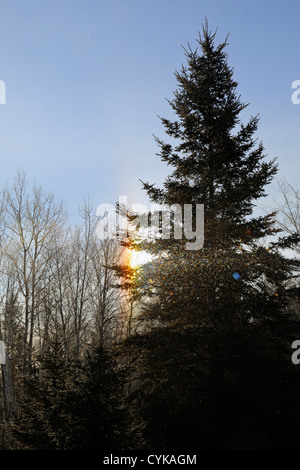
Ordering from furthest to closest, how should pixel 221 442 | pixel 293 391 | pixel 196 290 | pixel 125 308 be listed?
1. pixel 125 308
2. pixel 196 290
3. pixel 293 391
4. pixel 221 442

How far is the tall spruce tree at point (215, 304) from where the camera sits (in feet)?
24.7

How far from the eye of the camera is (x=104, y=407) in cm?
560

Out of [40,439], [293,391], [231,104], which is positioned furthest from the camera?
[231,104]

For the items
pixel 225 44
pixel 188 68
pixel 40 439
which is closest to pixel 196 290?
pixel 40 439

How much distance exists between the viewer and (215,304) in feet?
28.2

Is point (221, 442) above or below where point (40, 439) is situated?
below

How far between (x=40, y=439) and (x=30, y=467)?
23.8 inches

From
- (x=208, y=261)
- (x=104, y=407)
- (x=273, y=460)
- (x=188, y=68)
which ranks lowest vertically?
(x=273, y=460)

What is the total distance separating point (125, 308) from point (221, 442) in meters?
18.5

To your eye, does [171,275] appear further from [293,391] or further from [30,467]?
[30,467]

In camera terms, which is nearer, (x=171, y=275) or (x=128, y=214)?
(x=171, y=275)

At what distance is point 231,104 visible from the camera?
36.2 ft

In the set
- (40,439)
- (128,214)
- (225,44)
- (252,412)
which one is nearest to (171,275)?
(128,214)

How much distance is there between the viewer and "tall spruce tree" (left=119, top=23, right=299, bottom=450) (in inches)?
296
